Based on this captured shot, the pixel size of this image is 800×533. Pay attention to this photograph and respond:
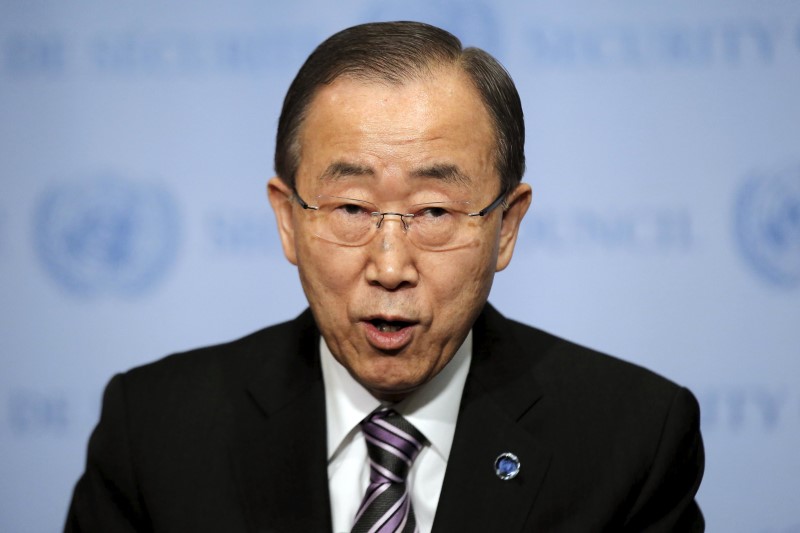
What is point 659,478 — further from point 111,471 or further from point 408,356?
point 111,471

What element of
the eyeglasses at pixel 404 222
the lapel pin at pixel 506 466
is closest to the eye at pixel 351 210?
the eyeglasses at pixel 404 222

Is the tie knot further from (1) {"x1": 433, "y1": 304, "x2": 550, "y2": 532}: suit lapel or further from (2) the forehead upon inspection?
(2) the forehead

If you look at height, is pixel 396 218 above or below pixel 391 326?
above

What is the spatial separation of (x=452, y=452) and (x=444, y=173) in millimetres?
497

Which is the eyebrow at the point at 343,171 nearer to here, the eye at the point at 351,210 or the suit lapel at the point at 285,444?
the eye at the point at 351,210

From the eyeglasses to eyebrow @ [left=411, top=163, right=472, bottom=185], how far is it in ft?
0.12

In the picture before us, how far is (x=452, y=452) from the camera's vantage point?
6.09 ft

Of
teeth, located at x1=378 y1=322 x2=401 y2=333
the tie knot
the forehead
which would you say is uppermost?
the forehead

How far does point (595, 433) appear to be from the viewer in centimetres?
193

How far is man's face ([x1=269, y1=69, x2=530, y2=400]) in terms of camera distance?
167 centimetres

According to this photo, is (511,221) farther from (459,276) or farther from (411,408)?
(411,408)

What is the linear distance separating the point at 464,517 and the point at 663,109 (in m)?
1.46

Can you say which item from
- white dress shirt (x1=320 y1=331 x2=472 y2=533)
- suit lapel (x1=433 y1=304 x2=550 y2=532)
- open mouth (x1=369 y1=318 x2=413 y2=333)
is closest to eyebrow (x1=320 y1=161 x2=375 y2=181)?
open mouth (x1=369 y1=318 x2=413 y2=333)

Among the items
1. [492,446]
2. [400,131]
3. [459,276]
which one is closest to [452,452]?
[492,446]
